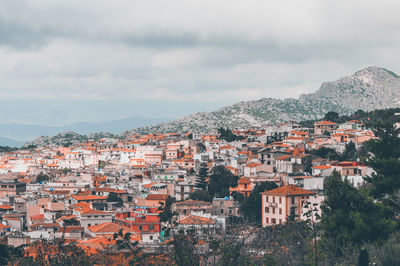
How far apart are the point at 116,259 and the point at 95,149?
9953cm

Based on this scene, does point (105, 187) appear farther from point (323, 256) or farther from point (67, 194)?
point (323, 256)

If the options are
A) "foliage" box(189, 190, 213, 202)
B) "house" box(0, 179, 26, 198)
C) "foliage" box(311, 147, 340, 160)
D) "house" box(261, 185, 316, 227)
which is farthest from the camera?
"house" box(0, 179, 26, 198)

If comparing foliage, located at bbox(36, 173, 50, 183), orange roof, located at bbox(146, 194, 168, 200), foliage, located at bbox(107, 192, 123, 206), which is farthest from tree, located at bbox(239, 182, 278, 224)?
foliage, located at bbox(36, 173, 50, 183)

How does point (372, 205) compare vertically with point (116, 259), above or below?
above

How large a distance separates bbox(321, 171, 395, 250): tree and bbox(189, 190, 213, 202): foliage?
3249cm

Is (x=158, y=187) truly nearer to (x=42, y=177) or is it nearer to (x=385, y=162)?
(x=42, y=177)

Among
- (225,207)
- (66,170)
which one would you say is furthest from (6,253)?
(66,170)

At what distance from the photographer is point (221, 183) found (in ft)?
229

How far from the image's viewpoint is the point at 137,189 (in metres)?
73.4

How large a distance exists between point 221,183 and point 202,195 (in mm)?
4308

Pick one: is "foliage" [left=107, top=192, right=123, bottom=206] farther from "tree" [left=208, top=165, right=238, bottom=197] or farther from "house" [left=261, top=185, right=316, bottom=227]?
"house" [left=261, top=185, right=316, bottom=227]

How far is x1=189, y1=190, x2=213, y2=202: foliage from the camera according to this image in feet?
215

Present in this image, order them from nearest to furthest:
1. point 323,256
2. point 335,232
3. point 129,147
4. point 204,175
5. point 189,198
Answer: point 323,256 < point 335,232 < point 189,198 < point 204,175 < point 129,147

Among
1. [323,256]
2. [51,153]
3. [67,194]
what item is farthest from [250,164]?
[51,153]
